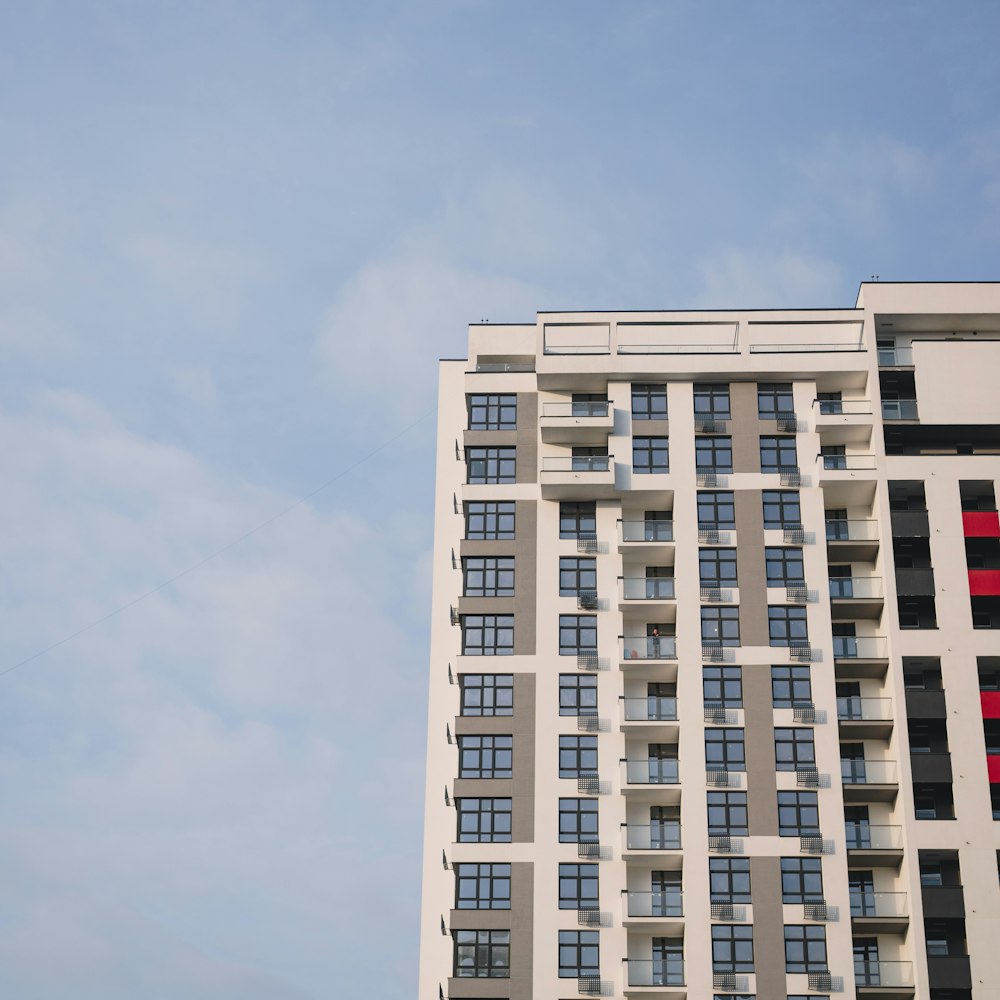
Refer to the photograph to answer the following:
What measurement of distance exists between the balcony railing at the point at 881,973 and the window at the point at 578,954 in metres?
10.5

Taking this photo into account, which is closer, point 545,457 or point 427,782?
point 427,782

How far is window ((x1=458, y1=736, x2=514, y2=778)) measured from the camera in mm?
64062

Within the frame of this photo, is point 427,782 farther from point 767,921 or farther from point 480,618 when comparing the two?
point 767,921

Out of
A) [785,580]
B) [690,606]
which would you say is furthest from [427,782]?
[785,580]

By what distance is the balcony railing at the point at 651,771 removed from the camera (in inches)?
2510

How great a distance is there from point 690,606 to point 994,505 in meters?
14.4

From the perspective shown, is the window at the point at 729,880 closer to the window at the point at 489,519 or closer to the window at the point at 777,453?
the window at the point at 489,519

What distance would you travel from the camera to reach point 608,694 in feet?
214

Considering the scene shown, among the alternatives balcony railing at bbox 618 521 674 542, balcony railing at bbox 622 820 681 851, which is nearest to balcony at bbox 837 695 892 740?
balcony railing at bbox 622 820 681 851

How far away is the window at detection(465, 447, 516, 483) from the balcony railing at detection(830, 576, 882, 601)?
50.4ft

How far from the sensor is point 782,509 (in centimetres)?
6819

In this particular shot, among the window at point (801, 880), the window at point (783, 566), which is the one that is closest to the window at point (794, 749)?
the window at point (801, 880)

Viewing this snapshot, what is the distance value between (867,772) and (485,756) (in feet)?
53.4

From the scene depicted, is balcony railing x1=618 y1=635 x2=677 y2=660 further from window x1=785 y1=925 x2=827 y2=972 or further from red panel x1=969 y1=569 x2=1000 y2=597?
red panel x1=969 y1=569 x2=1000 y2=597
